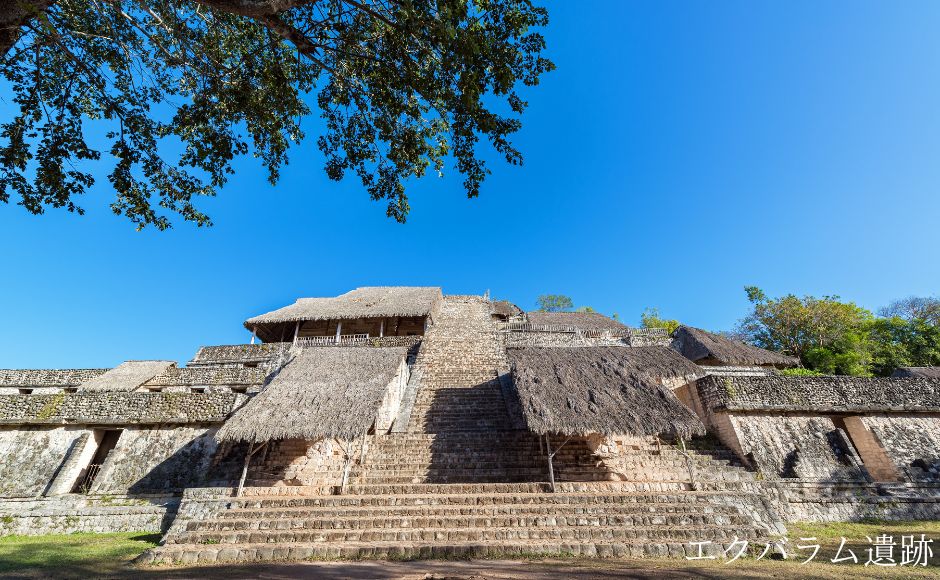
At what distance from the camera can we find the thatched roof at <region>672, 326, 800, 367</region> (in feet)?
50.7

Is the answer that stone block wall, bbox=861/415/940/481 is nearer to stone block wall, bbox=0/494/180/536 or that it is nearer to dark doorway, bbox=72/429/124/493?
stone block wall, bbox=0/494/180/536

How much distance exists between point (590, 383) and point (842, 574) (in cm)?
502

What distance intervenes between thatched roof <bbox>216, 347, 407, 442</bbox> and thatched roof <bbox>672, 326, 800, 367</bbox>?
513 inches

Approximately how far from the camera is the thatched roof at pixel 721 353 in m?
15.5

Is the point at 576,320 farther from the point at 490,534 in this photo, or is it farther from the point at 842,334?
the point at 490,534

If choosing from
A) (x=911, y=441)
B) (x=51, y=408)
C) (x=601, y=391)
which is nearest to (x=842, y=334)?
(x=911, y=441)

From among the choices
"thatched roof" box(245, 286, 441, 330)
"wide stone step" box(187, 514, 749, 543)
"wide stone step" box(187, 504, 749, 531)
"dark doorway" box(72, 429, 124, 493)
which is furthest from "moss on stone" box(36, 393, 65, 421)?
"thatched roof" box(245, 286, 441, 330)

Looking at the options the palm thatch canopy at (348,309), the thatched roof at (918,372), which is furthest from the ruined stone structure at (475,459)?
the thatched roof at (918,372)

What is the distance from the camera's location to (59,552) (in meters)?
5.68

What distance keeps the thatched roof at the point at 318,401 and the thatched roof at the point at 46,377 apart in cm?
1206

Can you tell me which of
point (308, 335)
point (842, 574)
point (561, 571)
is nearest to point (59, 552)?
point (561, 571)

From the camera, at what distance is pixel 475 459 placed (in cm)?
780

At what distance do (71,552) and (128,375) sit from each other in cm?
1184

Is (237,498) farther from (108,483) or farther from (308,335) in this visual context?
(308,335)
